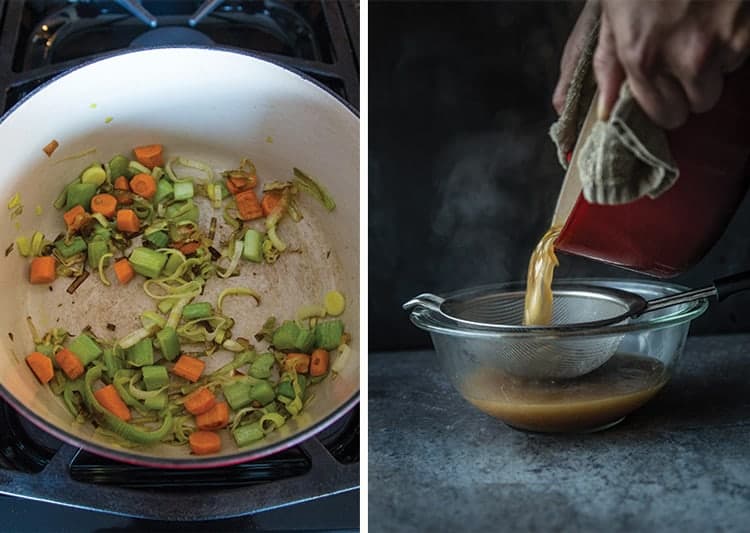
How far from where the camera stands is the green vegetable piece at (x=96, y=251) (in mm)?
958

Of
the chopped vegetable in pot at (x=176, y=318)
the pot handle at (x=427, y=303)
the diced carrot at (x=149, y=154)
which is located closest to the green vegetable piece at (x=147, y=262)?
Result: the chopped vegetable in pot at (x=176, y=318)

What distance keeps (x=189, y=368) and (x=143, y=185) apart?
0.70 ft

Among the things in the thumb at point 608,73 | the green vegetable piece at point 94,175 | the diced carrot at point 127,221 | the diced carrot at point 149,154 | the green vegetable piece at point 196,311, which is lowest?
the green vegetable piece at point 196,311

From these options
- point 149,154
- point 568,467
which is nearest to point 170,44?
point 149,154

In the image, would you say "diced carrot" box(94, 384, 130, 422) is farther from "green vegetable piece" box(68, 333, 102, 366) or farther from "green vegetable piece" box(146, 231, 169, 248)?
"green vegetable piece" box(146, 231, 169, 248)

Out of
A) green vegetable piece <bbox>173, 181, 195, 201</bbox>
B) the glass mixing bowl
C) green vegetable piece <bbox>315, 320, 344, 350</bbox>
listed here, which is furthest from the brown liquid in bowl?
green vegetable piece <bbox>173, 181, 195, 201</bbox>

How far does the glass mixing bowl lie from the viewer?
0.92 m

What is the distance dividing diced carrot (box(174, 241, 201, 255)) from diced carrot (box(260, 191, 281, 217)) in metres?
0.08

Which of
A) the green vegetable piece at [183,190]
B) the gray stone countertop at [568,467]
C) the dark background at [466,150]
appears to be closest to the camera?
the gray stone countertop at [568,467]

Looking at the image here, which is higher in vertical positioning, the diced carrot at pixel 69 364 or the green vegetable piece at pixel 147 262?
the green vegetable piece at pixel 147 262

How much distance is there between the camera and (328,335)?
0.93m

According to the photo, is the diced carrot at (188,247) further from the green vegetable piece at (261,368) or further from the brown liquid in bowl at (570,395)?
the brown liquid in bowl at (570,395)

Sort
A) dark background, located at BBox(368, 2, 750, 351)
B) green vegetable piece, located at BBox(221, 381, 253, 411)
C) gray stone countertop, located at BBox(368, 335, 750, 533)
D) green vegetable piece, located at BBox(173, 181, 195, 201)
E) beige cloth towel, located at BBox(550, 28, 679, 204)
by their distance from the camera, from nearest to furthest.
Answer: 1. beige cloth towel, located at BBox(550, 28, 679, 204)
2. gray stone countertop, located at BBox(368, 335, 750, 533)
3. green vegetable piece, located at BBox(221, 381, 253, 411)
4. green vegetable piece, located at BBox(173, 181, 195, 201)
5. dark background, located at BBox(368, 2, 750, 351)

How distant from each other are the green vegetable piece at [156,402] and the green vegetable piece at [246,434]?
0.25ft
